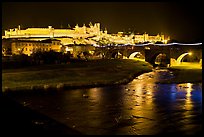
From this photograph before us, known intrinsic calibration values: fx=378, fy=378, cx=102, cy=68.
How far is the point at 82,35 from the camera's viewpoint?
410 ft

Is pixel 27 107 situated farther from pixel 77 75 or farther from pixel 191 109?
pixel 77 75

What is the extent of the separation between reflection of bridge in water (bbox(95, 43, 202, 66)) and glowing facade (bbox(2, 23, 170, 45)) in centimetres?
3402

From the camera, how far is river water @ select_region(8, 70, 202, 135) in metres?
13.8

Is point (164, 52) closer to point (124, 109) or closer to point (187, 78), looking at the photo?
point (187, 78)

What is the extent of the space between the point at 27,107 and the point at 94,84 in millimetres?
10211

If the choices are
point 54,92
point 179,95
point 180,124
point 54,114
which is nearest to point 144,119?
point 180,124

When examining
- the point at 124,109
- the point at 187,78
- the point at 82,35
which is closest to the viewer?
the point at 124,109

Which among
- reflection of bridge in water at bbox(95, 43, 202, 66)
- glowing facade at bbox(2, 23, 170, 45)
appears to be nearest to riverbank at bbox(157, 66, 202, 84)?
reflection of bridge in water at bbox(95, 43, 202, 66)

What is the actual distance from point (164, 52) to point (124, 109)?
1730 inches

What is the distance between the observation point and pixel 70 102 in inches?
814

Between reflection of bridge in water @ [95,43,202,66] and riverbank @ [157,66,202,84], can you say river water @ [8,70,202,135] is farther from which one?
reflection of bridge in water @ [95,43,202,66]

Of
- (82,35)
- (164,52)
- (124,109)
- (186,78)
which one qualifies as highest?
(82,35)

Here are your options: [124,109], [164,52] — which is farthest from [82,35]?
[124,109]

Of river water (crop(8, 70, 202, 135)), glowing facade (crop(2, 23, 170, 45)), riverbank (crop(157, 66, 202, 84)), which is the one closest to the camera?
river water (crop(8, 70, 202, 135))
